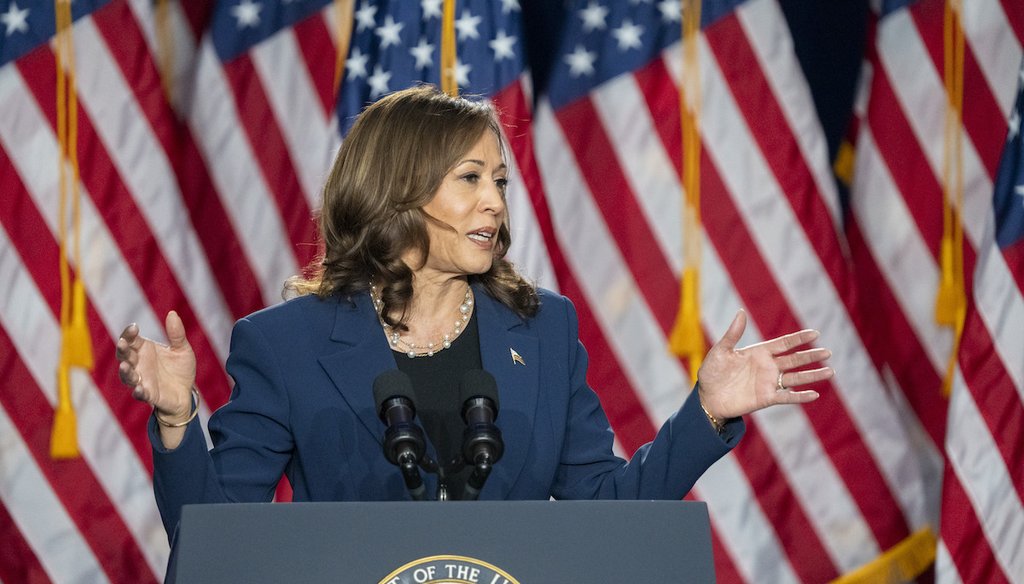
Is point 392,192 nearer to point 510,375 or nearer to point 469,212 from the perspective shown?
point 469,212

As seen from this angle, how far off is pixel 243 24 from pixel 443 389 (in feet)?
6.35

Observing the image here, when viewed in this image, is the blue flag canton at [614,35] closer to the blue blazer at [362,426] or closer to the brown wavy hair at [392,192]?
the brown wavy hair at [392,192]

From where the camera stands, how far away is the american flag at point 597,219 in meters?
3.28

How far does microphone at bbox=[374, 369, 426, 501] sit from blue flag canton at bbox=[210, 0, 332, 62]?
89.7 inches

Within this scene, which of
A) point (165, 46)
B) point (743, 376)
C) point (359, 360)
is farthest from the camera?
point (165, 46)

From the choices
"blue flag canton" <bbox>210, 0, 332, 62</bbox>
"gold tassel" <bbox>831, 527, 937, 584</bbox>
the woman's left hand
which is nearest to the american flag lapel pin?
the woman's left hand

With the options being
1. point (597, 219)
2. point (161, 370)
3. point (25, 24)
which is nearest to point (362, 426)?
point (161, 370)

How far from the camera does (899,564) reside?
3.27 m

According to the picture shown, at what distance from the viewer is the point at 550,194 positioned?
3.48 meters

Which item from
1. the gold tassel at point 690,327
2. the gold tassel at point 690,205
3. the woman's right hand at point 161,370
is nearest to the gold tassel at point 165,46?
the gold tassel at point 690,205

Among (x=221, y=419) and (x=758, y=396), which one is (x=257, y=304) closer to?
(x=221, y=419)

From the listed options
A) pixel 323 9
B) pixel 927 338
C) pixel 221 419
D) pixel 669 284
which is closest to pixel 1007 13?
pixel 927 338

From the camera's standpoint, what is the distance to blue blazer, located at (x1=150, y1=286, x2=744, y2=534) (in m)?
1.81

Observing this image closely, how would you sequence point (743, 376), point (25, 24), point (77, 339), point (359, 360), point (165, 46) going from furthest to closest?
point (165, 46), point (25, 24), point (77, 339), point (359, 360), point (743, 376)
